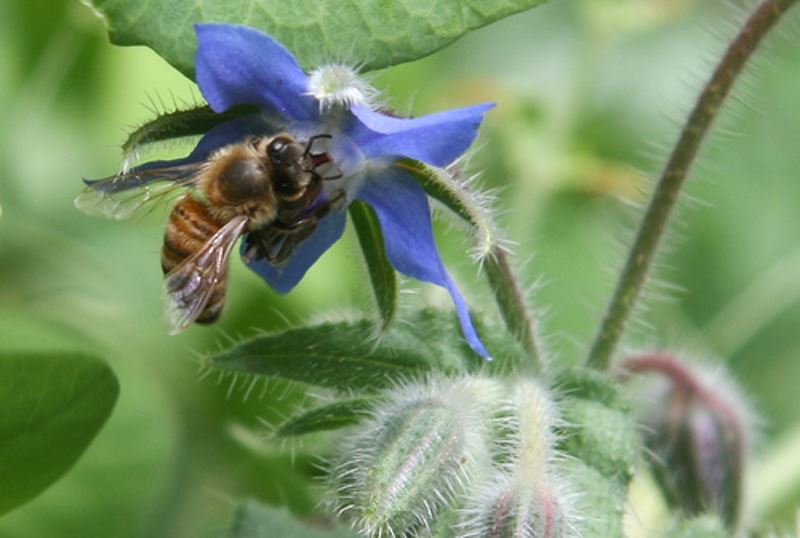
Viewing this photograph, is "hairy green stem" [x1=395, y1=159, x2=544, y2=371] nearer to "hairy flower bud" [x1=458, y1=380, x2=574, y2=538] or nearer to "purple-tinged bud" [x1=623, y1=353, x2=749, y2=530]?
"hairy flower bud" [x1=458, y1=380, x2=574, y2=538]

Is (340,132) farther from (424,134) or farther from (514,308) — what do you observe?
(514,308)

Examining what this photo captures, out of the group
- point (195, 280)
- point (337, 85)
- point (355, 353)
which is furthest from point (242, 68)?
point (355, 353)

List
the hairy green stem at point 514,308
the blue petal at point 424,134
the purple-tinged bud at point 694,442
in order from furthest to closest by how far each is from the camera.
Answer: the purple-tinged bud at point 694,442
the hairy green stem at point 514,308
the blue petal at point 424,134

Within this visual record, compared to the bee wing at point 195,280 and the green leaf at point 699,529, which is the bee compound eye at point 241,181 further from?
the green leaf at point 699,529

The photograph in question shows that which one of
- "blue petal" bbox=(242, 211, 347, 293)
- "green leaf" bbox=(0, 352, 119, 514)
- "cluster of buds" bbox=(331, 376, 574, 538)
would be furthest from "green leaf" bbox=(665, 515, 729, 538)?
→ "green leaf" bbox=(0, 352, 119, 514)

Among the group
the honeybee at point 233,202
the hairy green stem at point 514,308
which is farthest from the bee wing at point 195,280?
the hairy green stem at point 514,308

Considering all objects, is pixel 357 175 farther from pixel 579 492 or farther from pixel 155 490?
pixel 155 490
